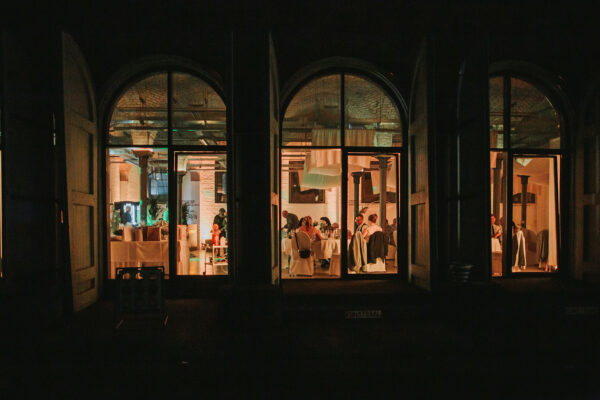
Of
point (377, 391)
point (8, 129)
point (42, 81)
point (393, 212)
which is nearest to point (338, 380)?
point (377, 391)

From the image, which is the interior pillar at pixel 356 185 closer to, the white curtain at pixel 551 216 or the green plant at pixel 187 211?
the green plant at pixel 187 211

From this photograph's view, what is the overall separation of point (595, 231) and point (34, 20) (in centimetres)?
1038

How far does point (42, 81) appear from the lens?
6012mm

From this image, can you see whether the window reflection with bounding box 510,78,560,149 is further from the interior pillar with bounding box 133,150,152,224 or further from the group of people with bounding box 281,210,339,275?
the interior pillar with bounding box 133,150,152,224

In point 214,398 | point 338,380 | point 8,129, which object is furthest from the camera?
point 8,129

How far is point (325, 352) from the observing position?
4402mm

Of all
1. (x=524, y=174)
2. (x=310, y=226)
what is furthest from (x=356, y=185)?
(x=524, y=174)

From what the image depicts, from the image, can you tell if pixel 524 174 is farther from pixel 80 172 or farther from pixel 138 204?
pixel 80 172

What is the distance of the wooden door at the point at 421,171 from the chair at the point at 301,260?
199 centimetres

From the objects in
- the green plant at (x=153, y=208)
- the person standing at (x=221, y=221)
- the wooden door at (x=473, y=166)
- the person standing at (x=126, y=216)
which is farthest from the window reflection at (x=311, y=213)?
the person standing at (x=126, y=216)

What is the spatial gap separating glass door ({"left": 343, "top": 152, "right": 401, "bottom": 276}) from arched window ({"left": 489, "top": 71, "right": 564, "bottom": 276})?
2.11 metres

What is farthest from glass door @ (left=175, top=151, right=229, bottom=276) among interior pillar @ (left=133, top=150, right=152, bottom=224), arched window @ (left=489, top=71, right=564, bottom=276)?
arched window @ (left=489, top=71, right=564, bottom=276)

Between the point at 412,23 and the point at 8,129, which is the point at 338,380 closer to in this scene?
the point at 412,23

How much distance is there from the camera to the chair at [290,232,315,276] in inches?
298
